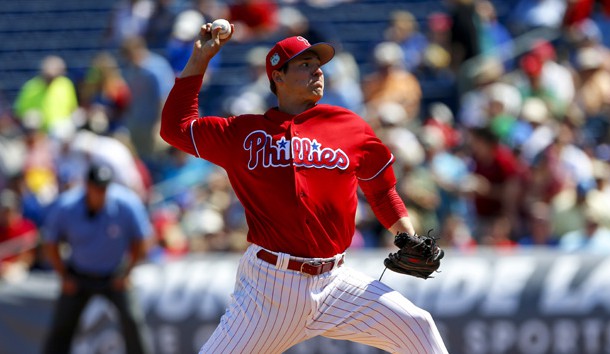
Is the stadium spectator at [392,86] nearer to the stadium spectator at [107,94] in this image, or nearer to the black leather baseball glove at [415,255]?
the stadium spectator at [107,94]

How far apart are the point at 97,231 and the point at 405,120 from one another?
385 centimetres

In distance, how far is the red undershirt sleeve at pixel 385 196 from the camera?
209 inches

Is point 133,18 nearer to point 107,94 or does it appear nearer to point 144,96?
point 107,94

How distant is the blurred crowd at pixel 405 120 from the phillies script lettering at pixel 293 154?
4.80m

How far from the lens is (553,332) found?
8.88 meters

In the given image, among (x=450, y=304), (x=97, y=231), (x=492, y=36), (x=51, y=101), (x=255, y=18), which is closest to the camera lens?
(x=450, y=304)

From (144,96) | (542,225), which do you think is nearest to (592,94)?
(542,225)

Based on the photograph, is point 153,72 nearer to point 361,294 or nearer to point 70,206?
point 70,206

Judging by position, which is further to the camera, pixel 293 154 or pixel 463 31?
pixel 463 31

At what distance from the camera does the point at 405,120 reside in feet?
38.7

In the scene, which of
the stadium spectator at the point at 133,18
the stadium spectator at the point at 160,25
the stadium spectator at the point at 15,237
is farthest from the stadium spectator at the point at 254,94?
the stadium spectator at the point at 15,237

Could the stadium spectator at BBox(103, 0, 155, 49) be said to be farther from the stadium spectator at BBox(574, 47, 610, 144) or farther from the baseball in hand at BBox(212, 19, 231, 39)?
the baseball in hand at BBox(212, 19, 231, 39)

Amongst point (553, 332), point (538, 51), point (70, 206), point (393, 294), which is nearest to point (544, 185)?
point (553, 332)

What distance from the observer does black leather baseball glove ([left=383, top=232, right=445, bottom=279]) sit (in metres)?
5.09
